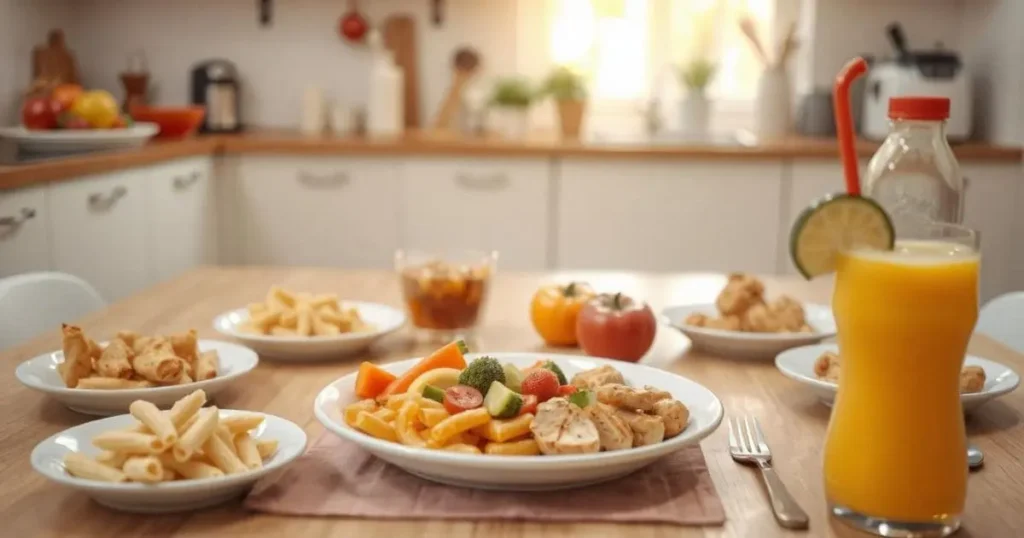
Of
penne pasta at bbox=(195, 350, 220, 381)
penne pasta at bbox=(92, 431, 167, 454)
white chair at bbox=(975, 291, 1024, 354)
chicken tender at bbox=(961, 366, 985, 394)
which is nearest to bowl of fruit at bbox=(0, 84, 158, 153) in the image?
penne pasta at bbox=(195, 350, 220, 381)

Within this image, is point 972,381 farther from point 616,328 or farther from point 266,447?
point 266,447

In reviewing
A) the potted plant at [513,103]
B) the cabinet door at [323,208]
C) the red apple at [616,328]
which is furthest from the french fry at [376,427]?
the potted plant at [513,103]

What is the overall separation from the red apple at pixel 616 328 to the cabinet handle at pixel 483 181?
7.28 ft

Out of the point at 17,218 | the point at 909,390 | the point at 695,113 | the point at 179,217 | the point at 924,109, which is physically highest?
the point at 924,109

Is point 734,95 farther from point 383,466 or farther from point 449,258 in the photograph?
point 383,466

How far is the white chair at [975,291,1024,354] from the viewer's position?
1.74m

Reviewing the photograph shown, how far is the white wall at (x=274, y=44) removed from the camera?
4.24 meters

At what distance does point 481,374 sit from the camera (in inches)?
39.4

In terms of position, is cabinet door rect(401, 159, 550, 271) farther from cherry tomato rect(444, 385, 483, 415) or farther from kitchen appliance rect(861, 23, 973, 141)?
cherry tomato rect(444, 385, 483, 415)

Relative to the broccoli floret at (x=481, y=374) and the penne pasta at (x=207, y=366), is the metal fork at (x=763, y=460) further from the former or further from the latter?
the penne pasta at (x=207, y=366)

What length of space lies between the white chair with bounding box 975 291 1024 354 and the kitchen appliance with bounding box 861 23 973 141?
1.82 metres

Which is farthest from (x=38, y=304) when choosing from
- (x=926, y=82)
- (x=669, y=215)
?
(x=926, y=82)

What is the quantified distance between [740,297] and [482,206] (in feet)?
7.21

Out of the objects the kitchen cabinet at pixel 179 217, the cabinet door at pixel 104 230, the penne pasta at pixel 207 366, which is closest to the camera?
the penne pasta at pixel 207 366
